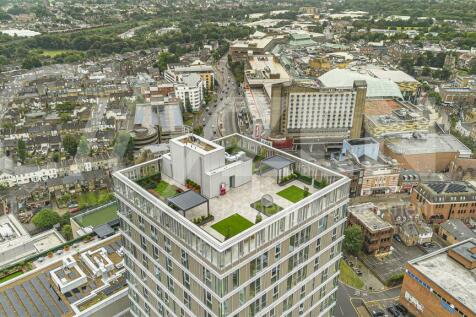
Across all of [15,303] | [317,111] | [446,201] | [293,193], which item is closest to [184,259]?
[293,193]

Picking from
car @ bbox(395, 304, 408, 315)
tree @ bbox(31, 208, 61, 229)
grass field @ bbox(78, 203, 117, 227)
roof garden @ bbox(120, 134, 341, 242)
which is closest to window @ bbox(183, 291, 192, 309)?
roof garden @ bbox(120, 134, 341, 242)

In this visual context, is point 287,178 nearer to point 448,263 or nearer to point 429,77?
point 448,263

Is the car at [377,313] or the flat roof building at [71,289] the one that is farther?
the car at [377,313]

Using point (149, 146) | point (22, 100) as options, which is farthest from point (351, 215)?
point (22, 100)

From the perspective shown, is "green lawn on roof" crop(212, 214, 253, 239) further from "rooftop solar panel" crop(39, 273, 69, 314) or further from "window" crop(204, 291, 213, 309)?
"rooftop solar panel" crop(39, 273, 69, 314)

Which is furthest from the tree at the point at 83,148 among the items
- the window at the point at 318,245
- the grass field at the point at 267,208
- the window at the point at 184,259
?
the window at the point at 318,245

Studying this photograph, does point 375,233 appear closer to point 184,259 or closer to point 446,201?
point 446,201

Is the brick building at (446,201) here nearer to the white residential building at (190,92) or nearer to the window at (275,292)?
the window at (275,292)
